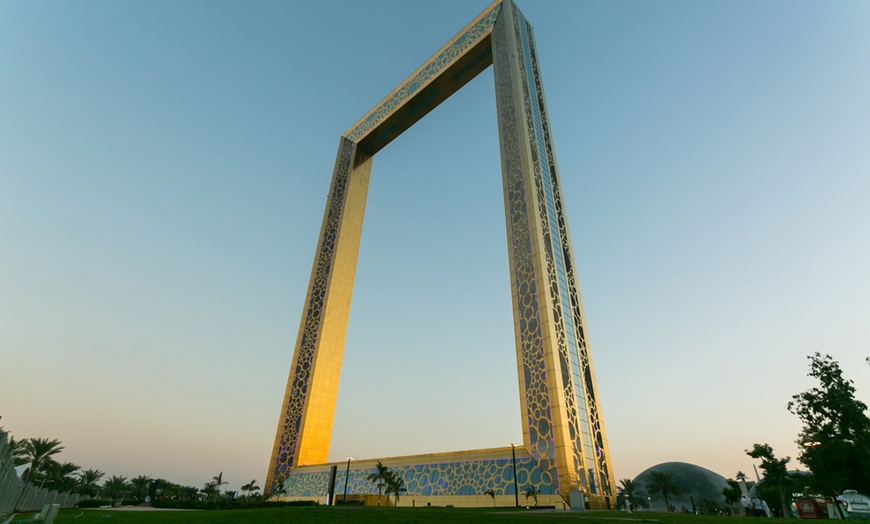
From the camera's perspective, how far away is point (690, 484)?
3150 inches

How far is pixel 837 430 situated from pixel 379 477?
38533 mm

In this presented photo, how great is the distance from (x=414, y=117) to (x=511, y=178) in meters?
17.4

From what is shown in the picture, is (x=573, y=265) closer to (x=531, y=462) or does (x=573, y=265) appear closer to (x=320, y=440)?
(x=531, y=462)

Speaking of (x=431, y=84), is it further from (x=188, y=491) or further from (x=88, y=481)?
(x=188, y=491)

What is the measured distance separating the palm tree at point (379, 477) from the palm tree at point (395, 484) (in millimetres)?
282

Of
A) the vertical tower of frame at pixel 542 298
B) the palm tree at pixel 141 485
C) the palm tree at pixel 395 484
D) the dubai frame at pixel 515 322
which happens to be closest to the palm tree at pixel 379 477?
the palm tree at pixel 395 484

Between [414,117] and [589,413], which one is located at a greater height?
[414,117]

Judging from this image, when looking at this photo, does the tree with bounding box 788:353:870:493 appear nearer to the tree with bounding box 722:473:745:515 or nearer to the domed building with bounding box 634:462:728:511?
the tree with bounding box 722:473:745:515

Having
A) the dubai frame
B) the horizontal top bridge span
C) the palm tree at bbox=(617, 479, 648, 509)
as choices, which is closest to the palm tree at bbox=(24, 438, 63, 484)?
the dubai frame

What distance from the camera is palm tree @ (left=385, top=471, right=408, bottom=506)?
83.4ft

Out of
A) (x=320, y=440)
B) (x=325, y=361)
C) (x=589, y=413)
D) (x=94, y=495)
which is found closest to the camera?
(x=589, y=413)

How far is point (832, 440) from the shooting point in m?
38.0

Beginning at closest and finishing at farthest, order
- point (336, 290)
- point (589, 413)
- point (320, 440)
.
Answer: point (589, 413)
point (320, 440)
point (336, 290)

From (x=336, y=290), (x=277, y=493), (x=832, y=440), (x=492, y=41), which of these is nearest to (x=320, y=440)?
(x=277, y=493)
